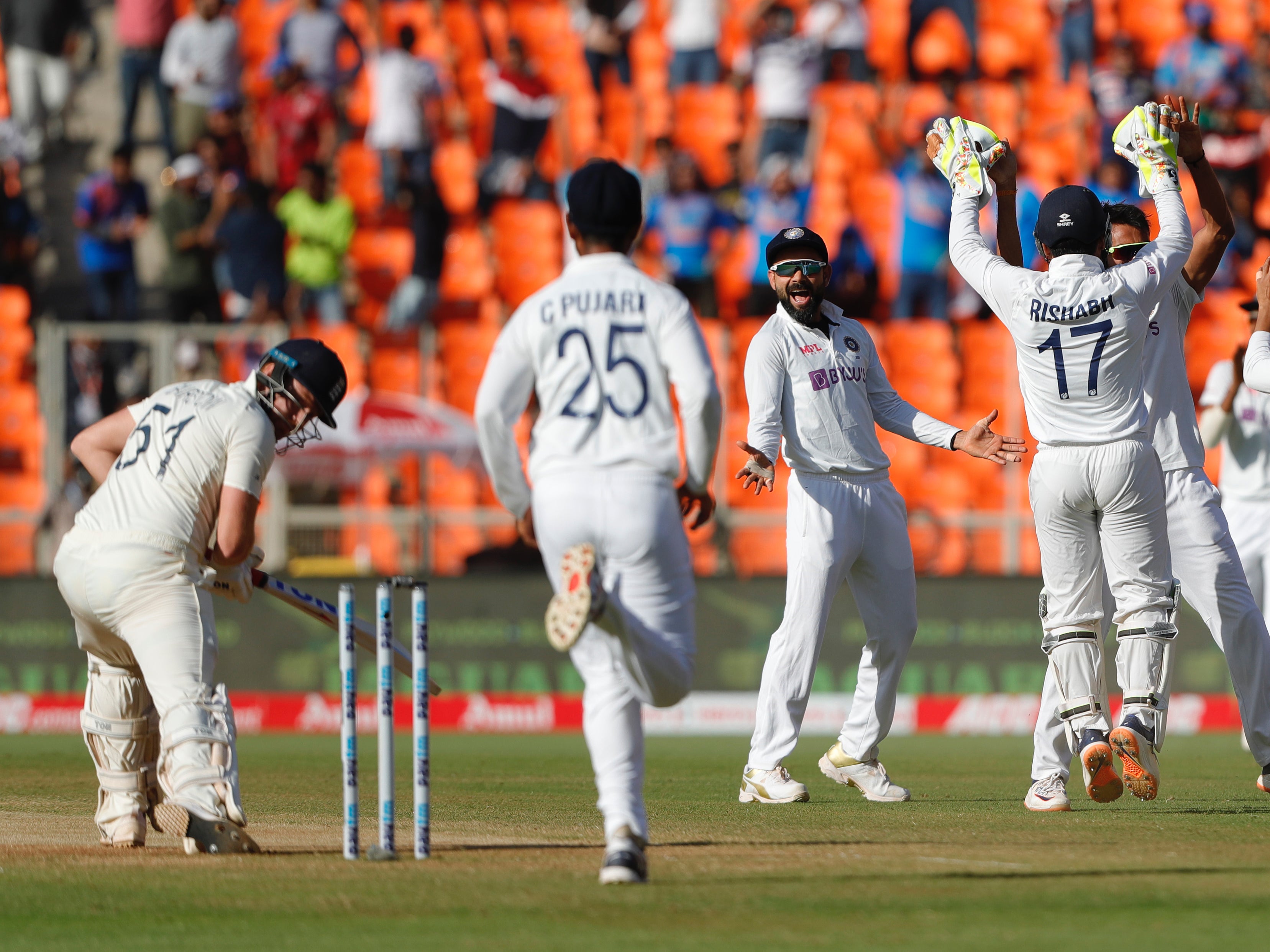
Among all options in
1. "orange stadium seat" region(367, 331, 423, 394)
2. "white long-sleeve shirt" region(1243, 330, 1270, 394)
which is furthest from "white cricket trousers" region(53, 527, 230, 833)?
"orange stadium seat" region(367, 331, 423, 394)

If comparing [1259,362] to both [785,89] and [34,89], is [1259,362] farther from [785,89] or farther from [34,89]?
[34,89]

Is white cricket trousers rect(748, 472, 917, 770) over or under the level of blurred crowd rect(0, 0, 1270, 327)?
under

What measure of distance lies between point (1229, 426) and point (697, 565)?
6.65 m

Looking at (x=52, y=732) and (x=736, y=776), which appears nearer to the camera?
(x=736, y=776)

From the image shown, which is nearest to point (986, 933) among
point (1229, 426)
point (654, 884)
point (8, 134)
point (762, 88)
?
point (654, 884)

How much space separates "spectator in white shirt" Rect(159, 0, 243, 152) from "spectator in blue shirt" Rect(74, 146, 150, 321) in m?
1.50

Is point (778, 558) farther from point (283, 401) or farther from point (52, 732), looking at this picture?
point (283, 401)

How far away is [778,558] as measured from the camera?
16.3m

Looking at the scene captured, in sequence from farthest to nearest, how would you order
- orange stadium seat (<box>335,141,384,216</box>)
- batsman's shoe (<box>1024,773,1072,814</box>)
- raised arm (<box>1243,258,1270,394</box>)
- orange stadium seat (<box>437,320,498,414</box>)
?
orange stadium seat (<box>335,141,384,216</box>)
orange stadium seat (<box>437,320,498,414</box>)
raised arm (<box>1243,258,1270,394</box>)
batsman's shoe (<box>1024,773,1072,814</box>)

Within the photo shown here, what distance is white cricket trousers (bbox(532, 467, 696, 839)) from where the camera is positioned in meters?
5.61

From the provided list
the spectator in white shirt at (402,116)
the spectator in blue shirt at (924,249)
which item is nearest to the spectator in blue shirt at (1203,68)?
the spectator in blue shirt at (924,249)

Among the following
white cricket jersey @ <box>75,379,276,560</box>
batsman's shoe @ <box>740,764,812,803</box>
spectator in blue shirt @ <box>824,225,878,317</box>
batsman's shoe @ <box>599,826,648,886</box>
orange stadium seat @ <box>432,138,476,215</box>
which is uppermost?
orange stadium seat @ <box>432,138,476,215</box>

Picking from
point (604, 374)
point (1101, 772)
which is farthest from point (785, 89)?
point (604, 374)

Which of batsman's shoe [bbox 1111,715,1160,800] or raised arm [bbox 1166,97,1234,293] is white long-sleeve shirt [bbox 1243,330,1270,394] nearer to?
raised arm [bbox 1166,97,1234,293]
